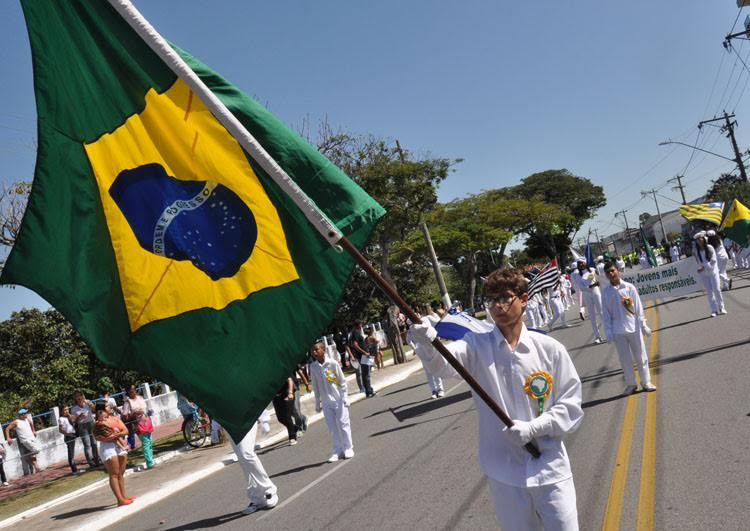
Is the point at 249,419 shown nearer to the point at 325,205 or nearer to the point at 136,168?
the point at 325,205

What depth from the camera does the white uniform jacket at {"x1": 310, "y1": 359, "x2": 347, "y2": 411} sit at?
11.4m

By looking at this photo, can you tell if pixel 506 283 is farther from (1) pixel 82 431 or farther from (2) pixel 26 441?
(2) pixel 26 441

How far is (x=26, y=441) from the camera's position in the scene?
58.1ft

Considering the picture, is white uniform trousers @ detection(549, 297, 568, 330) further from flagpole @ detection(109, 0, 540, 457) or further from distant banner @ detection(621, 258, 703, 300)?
flagpole @ detection(109, 0, 540, 457)

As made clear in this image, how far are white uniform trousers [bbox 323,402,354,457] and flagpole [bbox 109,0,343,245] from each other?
8191 millimetres

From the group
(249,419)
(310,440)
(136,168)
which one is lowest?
(310,440)

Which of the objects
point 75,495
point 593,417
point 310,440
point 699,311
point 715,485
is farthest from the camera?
point 699,311

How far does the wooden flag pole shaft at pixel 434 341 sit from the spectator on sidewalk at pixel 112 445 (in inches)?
357

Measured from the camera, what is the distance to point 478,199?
5206 cm

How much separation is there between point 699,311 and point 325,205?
18425 millimetres

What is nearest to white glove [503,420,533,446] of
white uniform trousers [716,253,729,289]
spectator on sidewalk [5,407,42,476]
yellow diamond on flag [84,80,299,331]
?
yellow diamond on flag [84,80,299,331]

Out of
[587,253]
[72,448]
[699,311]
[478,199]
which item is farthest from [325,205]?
[478,199]

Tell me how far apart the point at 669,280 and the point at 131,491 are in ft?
Answer: 50.3

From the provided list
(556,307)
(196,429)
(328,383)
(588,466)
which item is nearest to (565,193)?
(556,307)
